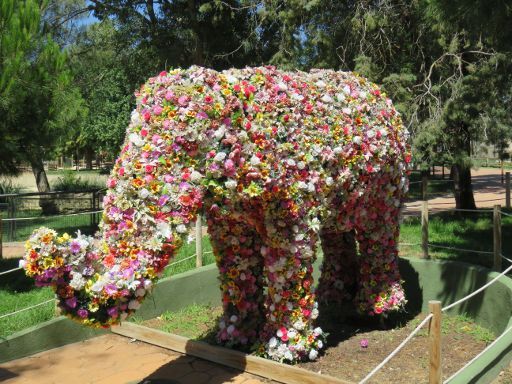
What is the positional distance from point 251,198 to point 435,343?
1.56 m

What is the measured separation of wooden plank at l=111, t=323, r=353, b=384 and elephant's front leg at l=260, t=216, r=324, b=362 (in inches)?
5.3

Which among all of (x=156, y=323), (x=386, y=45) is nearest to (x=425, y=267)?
(x=156, y=323)

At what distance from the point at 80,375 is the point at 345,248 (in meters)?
2.85

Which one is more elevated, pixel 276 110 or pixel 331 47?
pixel 331 47

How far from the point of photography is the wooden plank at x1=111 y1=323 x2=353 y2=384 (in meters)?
4.24

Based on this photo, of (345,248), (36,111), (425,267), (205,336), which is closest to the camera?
(205,336)

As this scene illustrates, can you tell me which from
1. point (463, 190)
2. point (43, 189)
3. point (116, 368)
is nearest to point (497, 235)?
point (116, 368)

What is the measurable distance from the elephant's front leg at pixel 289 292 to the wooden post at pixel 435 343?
1347mm

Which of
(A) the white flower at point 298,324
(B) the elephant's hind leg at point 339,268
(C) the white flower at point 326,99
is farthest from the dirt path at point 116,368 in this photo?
(C) the white flower at point 326,99

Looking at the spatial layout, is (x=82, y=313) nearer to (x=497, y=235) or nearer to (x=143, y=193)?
(x=143, y=193)

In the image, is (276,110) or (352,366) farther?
(352,366)

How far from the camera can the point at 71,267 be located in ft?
9.84

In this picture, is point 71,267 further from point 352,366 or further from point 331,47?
point 331,47

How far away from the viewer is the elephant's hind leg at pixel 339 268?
597 cm
